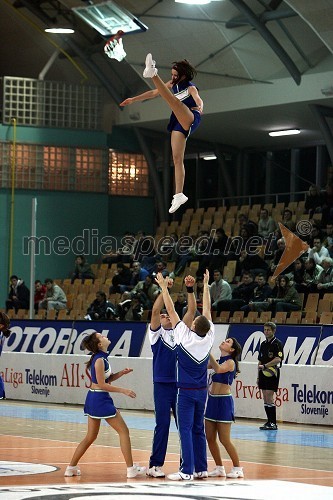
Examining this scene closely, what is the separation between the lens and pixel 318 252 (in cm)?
2500

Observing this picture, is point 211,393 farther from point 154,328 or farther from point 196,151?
point 196,151

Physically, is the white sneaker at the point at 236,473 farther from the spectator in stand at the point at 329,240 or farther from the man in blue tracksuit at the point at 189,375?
the spectator in stand at the point at 329,240

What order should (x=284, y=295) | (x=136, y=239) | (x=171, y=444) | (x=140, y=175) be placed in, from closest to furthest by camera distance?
(x=171, y=444) → (x=284, y=295) → (x=136, y=239) → (x=140, y=175)

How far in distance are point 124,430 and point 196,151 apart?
27.3m

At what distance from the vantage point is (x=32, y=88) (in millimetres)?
36406

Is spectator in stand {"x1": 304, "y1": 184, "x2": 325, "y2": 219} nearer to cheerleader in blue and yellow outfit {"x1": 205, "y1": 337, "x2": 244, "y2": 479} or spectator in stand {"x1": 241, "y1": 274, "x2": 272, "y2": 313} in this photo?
spectator in stand {"x1": 241, "y1": 274, "x2": 272, "y2": 313}

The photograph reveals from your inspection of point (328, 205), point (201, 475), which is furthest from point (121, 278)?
point (201, 475)

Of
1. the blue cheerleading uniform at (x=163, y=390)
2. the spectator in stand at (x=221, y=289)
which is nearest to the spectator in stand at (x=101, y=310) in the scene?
the spectator in stand at (x=221, y=289)

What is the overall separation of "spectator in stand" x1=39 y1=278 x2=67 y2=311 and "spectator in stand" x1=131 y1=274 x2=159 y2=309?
323 cm

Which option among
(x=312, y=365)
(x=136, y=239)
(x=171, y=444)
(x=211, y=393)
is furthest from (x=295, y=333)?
(x=136, y=239)

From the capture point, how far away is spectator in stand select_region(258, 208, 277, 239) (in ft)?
94.3

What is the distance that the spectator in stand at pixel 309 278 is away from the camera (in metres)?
24.4

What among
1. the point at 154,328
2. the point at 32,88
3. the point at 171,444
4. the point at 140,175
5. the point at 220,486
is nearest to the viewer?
the point at 220,486

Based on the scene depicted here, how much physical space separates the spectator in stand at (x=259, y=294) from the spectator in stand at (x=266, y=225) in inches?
150
